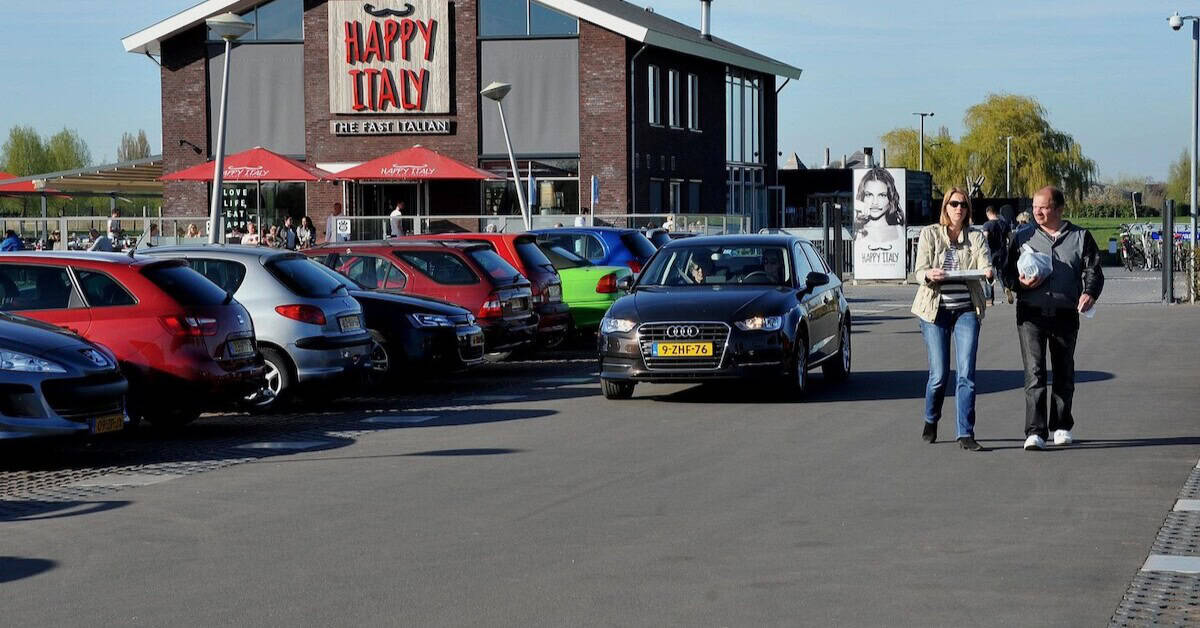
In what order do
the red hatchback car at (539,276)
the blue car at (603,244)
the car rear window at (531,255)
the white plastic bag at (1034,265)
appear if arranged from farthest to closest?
the blue car at (603,244)
the car rear window at (531,255)
the red hatchback car at (539,276)
the white plastic bag at (1034,265)

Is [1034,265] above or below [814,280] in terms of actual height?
above

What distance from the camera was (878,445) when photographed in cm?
1198

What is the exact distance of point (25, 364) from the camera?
431 inches

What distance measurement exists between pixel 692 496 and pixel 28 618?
Answer: 419cm

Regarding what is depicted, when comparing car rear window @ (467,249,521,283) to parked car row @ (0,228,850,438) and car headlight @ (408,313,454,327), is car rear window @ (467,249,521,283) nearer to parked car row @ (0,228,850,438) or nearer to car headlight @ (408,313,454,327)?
parked car row @ (0,228,850,438)

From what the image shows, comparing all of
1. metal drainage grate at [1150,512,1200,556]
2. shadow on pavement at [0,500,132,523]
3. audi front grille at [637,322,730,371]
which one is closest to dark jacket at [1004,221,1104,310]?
metal drainage grate at [1150,512,1200,556]

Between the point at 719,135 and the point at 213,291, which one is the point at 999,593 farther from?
the point at 719,135

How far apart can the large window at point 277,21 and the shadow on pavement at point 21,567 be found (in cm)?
3892

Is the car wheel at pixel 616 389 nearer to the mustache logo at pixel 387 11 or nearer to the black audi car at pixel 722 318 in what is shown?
the black audi car at pixel 722 318

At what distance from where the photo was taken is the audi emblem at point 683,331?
14.6m

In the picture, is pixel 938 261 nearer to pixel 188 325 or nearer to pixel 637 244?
pixel 188 325

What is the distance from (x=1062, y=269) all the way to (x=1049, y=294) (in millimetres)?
194

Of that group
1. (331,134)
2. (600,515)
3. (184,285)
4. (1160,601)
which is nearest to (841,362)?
(184,285)

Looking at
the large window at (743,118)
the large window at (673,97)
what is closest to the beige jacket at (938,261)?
the large window at (673,97)
